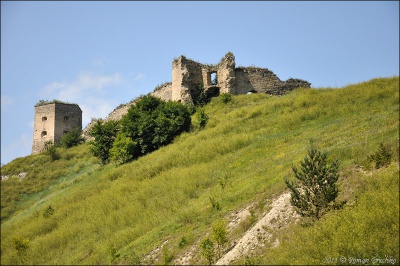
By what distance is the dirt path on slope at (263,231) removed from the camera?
33.5 feet

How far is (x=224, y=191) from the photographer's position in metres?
14.6

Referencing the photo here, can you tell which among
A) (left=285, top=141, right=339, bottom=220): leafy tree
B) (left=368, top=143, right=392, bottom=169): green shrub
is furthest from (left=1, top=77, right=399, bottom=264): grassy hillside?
(left=285, top=141, right=339, bottom=220): leafy tree

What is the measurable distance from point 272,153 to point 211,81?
1603 cm

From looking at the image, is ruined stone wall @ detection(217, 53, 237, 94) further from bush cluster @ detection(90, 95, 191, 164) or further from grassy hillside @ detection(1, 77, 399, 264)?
bush cluster @ detection(90, 95, 191, 164)

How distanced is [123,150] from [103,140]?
3.71 meters

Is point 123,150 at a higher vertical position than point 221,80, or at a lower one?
lower

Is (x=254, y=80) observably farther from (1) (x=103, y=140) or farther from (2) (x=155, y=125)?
(1) (x=103, y=140)

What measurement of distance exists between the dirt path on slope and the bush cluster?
14.8m

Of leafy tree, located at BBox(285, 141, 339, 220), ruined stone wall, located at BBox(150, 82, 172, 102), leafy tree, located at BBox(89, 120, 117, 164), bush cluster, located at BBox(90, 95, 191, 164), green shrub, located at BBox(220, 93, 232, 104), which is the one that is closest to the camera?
leafy tree, located at BBox(285, 141, 339, 220)

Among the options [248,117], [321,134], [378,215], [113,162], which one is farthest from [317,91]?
[378,215]

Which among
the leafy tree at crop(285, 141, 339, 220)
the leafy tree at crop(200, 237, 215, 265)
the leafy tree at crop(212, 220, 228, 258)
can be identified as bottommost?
the leafy tree at crop(200, 237, 215, 265)

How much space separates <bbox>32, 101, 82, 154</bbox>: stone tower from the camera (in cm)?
3800

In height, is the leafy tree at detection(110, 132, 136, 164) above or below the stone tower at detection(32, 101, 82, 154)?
below

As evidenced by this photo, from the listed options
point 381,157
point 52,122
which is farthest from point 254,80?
point 381,157
